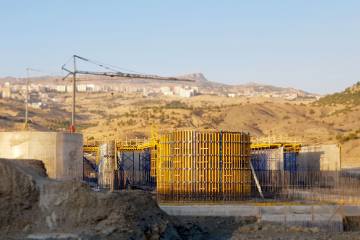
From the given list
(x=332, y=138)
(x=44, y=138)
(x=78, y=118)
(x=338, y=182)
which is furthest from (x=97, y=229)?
(x=78, y=118)

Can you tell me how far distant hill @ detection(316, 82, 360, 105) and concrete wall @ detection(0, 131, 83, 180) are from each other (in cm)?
7870

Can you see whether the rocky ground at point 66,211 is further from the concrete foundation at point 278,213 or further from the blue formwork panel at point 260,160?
the blue formwork panel at point 260,160

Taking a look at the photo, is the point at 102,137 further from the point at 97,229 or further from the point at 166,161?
the point at 97,229

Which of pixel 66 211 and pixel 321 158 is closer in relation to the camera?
pixel 66 211

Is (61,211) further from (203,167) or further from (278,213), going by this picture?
(203,167)

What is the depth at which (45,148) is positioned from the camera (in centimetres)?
4197

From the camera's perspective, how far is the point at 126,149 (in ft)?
199

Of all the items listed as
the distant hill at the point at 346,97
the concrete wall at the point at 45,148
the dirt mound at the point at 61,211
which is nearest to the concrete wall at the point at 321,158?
the concrete wall at the point at 45,148

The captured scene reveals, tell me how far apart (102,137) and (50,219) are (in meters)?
73.0

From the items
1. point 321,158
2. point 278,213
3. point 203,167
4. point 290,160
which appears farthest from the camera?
point 290,160

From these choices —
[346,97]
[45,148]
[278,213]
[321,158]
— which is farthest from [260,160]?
[346,97]

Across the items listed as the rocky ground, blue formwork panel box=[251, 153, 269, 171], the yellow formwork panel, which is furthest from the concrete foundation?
blue formwork panel box=[251, 153, 269, 171]

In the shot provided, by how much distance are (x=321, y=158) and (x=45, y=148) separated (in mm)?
23572

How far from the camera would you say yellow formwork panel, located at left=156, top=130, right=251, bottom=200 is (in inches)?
1713
